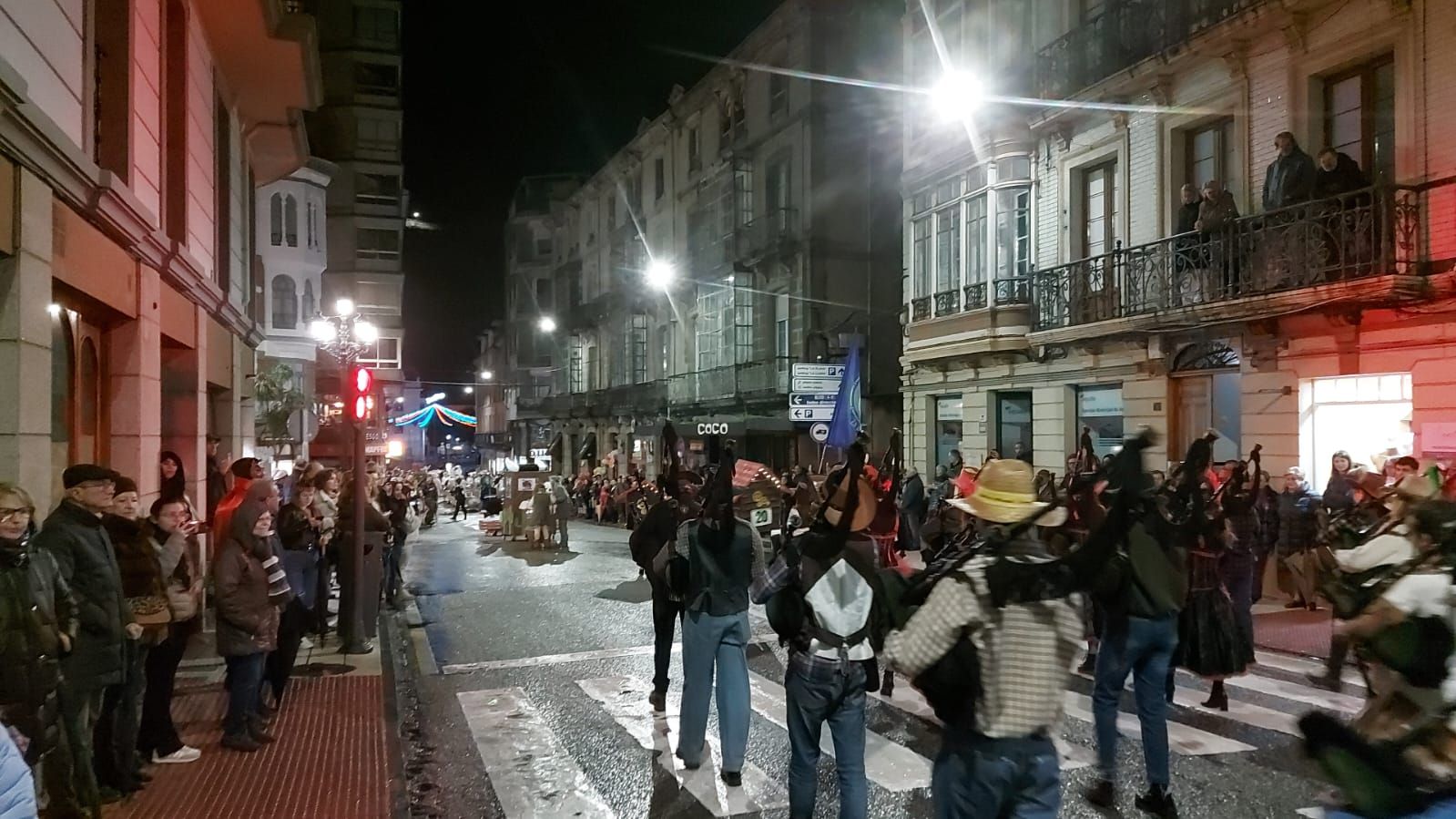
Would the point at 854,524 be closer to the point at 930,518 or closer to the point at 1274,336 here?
the point at 1274,336

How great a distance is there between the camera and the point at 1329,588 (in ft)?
15.0

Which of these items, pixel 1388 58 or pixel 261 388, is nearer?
pixel 1388 58

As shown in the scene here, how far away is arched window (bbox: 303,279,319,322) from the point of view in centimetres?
3384

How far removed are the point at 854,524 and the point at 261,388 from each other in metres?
16.3

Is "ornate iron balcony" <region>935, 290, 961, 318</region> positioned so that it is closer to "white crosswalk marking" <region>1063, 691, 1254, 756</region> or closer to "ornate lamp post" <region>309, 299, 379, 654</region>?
"ornate lamp post" <region>309, 299, 379, 654</region>

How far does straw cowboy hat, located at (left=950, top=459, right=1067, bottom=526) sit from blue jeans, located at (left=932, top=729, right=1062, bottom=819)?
82 centimetres

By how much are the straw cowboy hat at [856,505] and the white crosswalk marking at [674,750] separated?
2043 millimetres

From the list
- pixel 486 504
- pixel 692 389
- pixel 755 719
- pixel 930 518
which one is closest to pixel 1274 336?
pixel 930 518

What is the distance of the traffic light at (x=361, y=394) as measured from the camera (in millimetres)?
10711

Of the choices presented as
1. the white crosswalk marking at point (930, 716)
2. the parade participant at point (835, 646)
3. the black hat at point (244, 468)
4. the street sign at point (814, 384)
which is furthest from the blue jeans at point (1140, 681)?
the street sign at point (814, 384)

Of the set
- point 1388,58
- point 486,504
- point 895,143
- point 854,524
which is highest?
point 895,143

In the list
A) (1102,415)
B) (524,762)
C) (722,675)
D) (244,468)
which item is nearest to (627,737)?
(524,762)

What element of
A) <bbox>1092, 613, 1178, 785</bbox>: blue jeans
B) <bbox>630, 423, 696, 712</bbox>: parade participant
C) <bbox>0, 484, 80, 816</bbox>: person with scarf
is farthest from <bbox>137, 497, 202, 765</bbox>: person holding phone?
<bbox>1092, 613, 1178, 785</bbox>: blue jeans

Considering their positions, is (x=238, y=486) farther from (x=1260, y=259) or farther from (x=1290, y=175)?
(x=1290, y=175)
